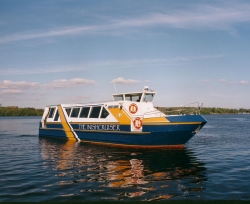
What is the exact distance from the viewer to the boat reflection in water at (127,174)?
790 centimetres

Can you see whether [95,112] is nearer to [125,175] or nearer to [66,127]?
[66,127]

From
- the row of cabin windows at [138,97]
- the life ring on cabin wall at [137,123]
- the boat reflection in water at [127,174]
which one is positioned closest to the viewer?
the boat reflection in water at [127,174]

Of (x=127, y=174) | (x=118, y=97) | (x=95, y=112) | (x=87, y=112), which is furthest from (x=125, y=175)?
(x=87, y=112)

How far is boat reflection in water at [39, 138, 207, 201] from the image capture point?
7898 mm

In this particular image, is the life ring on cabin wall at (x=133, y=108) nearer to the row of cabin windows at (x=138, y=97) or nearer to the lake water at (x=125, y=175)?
the row of cabin windows at (x=138, y=97)

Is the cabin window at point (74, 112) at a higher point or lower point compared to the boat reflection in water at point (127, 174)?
higher

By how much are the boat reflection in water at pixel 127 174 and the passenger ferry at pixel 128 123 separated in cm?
100

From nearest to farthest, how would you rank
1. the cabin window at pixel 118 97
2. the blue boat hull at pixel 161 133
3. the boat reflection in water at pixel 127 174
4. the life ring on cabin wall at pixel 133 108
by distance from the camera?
the boat reflection in water at pixel 127 174 < the blue boat hull at pixel 161 133 < the life ring on cabin wall at pixel 133 108 < the cabin window at pixel 118 97

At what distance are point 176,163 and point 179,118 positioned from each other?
3702 mm

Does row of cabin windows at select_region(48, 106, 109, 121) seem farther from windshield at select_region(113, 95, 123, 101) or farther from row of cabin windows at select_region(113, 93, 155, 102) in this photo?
row of cabin windows at select_region(113, 93, 155, 102)

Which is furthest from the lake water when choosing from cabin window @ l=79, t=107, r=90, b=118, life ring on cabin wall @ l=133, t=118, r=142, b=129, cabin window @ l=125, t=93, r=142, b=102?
cabin window @ l=79, t=107, r=90, b=118

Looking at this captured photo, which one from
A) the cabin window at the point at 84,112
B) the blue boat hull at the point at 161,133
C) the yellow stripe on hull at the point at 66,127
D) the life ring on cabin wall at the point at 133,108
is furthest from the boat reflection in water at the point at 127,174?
the yellow stripe on hull at the point at 66,127

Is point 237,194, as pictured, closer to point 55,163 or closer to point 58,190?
point 58,190

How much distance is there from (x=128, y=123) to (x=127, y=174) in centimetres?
654
